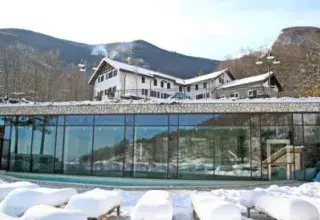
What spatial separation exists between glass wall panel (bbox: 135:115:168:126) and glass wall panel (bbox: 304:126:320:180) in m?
5.80

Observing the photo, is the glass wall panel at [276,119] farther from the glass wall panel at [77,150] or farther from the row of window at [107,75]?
the row of window at [107,75]

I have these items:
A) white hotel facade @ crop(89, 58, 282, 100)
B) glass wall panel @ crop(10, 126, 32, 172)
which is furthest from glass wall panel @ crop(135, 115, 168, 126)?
white hotel facade @ crop(89, 58, 282, 100)

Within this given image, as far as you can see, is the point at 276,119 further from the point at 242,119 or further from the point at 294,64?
the point at 294,64

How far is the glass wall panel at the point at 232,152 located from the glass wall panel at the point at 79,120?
18.5ft

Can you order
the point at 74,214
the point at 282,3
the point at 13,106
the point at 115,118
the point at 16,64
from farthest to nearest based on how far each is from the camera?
the point at 16,64 < the point at 13,106 < the point at 115,118 < the point at 282,3 < the point at 74,214

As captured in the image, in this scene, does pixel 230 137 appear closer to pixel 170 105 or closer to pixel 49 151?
pixel 170 105

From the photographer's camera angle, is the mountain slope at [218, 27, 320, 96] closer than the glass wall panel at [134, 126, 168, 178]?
No

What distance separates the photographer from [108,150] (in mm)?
15453

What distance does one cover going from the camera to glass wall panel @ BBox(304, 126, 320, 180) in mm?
13617

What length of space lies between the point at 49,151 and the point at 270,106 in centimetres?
1010

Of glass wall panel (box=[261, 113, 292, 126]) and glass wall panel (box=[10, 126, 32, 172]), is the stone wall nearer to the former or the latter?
glass wall panel (box=[261, 113, 292, 126])

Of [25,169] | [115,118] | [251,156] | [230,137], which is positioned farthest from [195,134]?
[25,169]

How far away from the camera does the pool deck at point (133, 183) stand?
12.2 m

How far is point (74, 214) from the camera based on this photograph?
4102 millimetres
